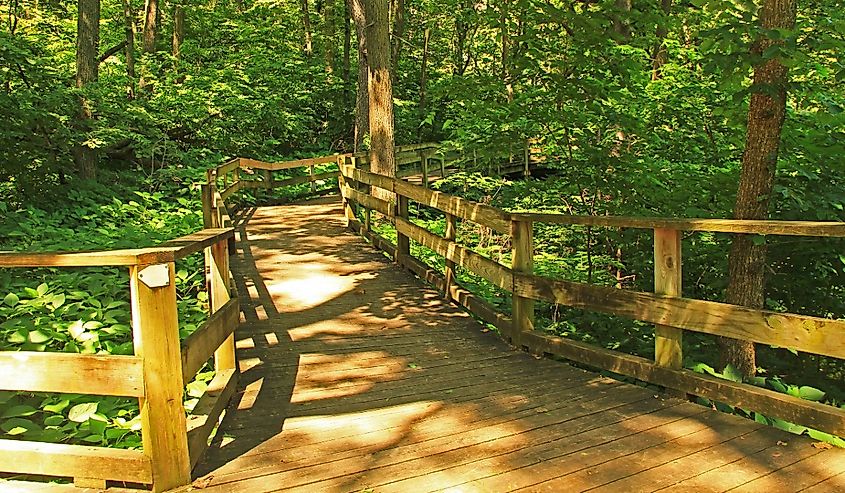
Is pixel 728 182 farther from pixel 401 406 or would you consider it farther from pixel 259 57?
pixel 259 57

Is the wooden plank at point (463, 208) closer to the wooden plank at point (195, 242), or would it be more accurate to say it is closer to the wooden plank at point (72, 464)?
the wooden plank at point (195, 242)

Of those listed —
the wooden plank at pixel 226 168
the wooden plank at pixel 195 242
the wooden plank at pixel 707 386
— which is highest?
the wooden plank at pixel 226 168

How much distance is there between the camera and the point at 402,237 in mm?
8500

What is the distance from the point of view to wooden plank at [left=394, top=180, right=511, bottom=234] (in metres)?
5.43

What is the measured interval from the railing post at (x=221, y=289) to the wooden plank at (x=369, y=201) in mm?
4374

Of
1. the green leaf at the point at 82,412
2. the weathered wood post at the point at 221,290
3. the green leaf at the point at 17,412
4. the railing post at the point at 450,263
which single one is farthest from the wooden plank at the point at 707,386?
the green leaf at the point at 17,412

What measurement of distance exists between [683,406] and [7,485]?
3690 millimetres

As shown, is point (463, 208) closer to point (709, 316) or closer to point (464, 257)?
point (464, 257)

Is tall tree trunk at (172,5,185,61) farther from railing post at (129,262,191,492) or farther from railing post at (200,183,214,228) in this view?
railing post at (129,262,191,492)

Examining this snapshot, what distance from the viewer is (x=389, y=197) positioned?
12.2 m

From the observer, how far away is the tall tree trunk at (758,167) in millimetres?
4352

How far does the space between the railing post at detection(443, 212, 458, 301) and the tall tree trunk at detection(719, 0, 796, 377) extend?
9.20 ft

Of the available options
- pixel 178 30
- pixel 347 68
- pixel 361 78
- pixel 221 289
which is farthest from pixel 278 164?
pixel 221 289

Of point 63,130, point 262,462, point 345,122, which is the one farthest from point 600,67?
point 345,122
